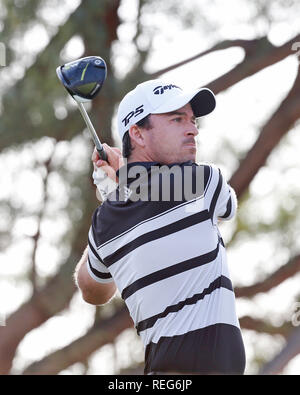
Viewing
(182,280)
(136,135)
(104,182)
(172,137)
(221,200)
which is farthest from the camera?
(104,182)

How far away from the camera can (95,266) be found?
3266mm

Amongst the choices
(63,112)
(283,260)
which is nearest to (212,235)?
(63,112)

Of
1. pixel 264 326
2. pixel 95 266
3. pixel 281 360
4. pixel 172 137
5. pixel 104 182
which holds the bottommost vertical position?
pixel 264 326

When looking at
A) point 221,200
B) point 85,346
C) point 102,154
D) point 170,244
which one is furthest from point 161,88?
point 85,346

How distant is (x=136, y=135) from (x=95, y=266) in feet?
1.67

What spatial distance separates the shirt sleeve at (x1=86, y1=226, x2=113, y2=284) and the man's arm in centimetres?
3

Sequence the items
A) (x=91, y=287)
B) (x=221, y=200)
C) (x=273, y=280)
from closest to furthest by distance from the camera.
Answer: (x=221, y=200)
(x=91, y=287)
(x=273, y=280)

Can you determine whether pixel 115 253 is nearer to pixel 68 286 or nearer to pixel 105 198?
pixel 105 198

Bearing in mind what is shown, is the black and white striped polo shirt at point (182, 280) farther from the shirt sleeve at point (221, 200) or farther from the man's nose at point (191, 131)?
the man's nose at point (191, 131)

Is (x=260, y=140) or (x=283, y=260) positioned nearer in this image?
(x=260, y=140)

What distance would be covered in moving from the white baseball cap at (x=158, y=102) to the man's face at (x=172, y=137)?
31mm

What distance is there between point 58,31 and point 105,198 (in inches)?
190

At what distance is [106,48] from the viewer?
7.98 metres

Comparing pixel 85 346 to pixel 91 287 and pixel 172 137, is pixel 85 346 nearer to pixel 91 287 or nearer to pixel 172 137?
pixel 91 287
